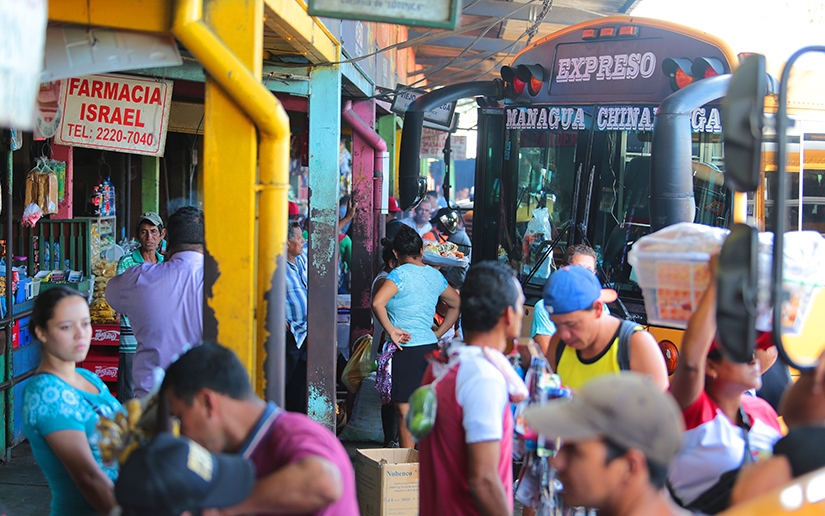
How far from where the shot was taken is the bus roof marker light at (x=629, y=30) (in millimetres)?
5371

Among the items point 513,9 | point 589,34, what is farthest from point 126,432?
point 513,9

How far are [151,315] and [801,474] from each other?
3435 mm

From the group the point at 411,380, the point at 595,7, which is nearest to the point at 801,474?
the point at 411,380

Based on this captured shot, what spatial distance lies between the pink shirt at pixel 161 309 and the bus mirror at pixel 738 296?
118 inches

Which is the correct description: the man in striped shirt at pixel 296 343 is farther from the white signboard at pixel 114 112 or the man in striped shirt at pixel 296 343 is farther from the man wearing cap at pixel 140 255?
the white signboard at pixel 114 112

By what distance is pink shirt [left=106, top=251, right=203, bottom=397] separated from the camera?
4.04m

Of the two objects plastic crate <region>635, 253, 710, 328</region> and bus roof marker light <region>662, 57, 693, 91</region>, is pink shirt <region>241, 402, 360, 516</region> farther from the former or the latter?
bus roof marker light <region>662, 57, 693, 91</region>

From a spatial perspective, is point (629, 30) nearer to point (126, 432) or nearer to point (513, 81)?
point (513, 81)

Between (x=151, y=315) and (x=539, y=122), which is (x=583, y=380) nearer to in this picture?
(x=151, y=315)

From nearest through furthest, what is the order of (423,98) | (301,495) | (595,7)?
(301,495), (423,98), (595,7)

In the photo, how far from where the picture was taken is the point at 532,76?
5801mm

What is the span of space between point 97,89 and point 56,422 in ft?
A: 12.1

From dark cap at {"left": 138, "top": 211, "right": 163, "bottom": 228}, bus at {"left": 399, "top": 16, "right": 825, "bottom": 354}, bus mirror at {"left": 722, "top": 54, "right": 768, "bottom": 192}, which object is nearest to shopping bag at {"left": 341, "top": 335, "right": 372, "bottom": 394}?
bus at {"left": 399, "top": 16, "right": 825, "bottom": 354}

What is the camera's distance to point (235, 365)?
205 cm
